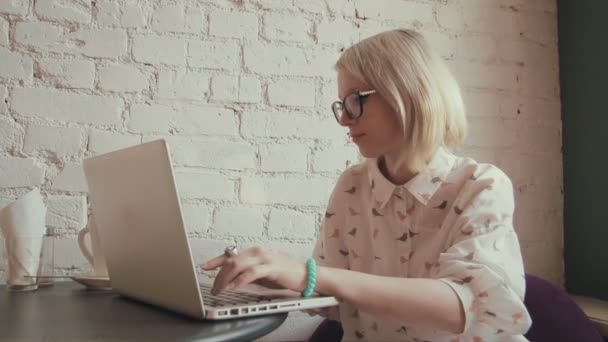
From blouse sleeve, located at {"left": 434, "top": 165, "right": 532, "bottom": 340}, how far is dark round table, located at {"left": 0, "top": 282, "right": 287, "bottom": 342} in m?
0.27

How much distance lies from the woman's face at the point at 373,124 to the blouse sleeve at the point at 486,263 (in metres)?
0.16

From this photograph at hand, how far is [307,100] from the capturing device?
1519mm

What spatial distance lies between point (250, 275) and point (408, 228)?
414 millimetres

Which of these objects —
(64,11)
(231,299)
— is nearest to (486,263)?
(231,299)

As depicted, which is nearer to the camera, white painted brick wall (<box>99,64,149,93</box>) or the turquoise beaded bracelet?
the turquoise beaded bracelet

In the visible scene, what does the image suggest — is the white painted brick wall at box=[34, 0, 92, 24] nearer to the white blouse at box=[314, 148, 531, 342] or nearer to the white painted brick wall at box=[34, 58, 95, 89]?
the white painted brick wall at box=[34, 58, 95, 89]

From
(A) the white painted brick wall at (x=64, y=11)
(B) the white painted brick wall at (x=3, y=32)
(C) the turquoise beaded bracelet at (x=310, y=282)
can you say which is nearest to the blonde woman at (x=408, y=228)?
(C) the turquoise beaded bracelet at (x=310, y=282)

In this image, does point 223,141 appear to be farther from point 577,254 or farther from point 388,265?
point 577,254

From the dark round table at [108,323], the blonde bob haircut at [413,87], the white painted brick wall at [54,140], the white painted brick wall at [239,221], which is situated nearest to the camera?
the dark round table at [108,323]

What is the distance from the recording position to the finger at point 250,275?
2.42 feet

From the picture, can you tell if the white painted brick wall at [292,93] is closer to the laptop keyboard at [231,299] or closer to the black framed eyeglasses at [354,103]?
the black framed eyeglasses at [354,103]

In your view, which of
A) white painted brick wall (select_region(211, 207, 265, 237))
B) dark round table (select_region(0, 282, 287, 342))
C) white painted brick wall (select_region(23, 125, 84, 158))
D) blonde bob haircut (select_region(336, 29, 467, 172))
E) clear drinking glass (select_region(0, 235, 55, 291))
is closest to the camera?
dark round table (select_region(0, 282, 287, 342))

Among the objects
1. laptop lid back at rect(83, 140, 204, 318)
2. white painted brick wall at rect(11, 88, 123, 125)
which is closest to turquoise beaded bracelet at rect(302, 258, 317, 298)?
laptop lid back at rect(83, 140, 204, 318)

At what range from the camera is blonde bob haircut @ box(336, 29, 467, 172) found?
102 cm
